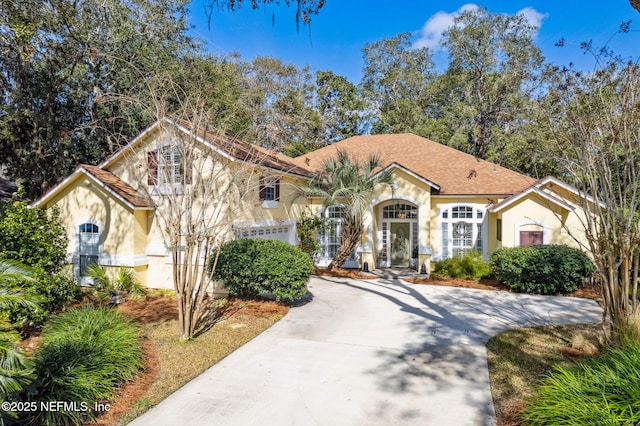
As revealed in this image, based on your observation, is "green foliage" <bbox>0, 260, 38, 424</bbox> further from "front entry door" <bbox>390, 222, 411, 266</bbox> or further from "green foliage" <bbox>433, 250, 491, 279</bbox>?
"front entry door" <bbox>390, 222, 411, 266</bbox>

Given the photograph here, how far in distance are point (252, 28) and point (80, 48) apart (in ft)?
48.0

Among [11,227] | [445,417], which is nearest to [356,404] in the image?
[445,417]

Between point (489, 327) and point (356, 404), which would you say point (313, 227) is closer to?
point (489, 327)

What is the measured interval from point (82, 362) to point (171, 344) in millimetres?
2148

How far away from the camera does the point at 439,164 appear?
765 inches

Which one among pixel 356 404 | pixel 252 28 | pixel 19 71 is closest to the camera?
pixel 356 404

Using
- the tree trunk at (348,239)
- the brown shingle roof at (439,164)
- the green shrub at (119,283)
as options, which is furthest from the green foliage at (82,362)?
the brown shingle roof at (439,164)

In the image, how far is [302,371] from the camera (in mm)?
6160

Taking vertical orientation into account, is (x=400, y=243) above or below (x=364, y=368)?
above

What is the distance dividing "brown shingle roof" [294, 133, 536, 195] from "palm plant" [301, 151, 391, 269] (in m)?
1.68

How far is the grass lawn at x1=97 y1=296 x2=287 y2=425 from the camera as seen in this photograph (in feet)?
17.1

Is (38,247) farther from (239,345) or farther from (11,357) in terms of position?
(11,357)

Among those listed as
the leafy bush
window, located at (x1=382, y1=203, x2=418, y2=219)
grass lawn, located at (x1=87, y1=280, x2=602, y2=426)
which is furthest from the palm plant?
grass lawn, located at (x1=87, y1=280, x2=602, y2=426)

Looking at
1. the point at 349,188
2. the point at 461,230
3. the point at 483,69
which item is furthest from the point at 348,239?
the point at 483,69
